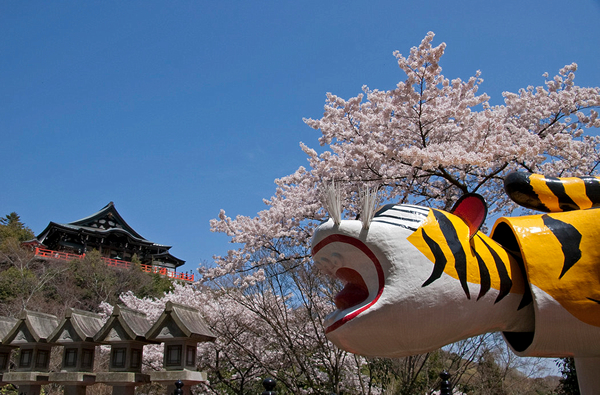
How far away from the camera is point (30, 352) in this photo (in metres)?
7.52

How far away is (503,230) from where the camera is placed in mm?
3488

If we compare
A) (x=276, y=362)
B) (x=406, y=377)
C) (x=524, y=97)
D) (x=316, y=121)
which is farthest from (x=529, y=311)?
(x=276, y=362)

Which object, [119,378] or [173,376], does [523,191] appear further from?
[119,378]

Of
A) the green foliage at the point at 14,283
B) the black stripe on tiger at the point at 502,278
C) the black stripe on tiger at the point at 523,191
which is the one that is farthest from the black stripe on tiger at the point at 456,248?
the green foliage at the point at 14,283

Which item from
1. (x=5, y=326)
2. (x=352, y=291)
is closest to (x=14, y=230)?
(x=5, y=326)

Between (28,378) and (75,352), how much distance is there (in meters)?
0.91

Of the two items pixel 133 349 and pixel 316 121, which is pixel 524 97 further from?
pixel 133 349

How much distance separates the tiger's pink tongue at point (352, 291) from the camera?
3.18m

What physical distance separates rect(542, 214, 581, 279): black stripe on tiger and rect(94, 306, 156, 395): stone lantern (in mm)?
5678

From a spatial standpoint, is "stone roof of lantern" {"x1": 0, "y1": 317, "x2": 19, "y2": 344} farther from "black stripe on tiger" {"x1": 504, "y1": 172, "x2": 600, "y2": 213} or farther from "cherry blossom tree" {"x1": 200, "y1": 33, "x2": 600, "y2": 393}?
"black stripe on tiger" {"x1": 504, "y1": 172, "x2": 600, "y2": 213}

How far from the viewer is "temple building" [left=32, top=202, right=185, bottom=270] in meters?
34.4

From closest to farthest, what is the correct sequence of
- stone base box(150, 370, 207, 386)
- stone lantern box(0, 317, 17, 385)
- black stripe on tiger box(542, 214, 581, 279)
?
black stripe on tiger box(542, 214, 581, 279)
stone base box(150, 370, 207, 386)
stone lantern box(0, 317, 17, 385)

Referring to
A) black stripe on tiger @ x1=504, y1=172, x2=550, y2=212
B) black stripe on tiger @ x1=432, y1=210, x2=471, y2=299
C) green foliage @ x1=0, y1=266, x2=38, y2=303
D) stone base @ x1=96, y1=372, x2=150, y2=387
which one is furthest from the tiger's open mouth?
green foliage @ x1=0, y1=266, x2=38, y2=303

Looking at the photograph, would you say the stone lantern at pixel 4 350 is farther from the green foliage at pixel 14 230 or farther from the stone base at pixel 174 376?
the green foliage at pixel 14 230
